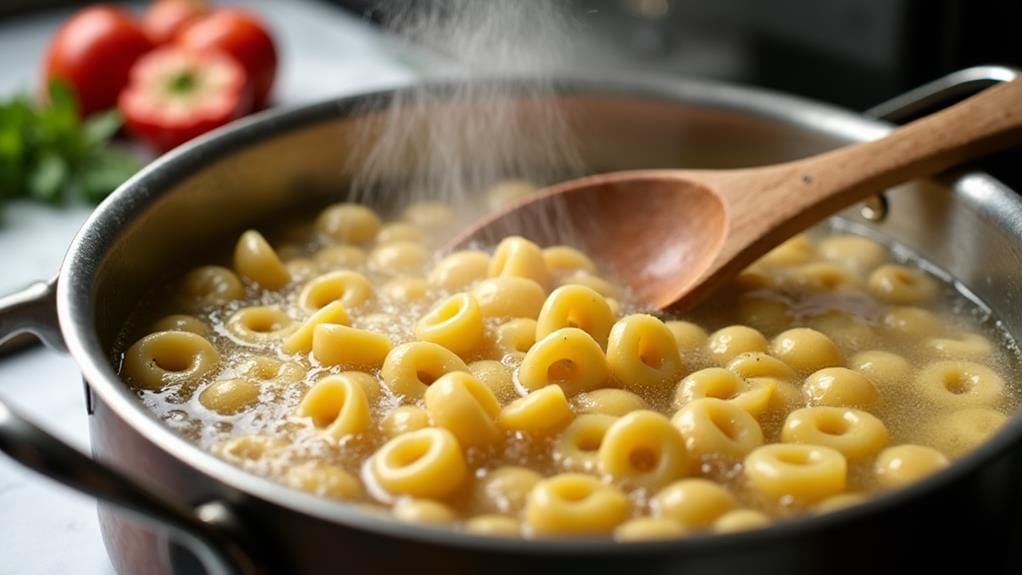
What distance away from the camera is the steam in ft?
5.52

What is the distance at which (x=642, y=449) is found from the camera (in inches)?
42.6

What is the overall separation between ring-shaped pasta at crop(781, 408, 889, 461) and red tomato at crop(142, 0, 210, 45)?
5.70 ft

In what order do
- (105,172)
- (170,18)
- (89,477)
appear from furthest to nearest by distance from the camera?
(170,18) → (105,172) → (89,477)

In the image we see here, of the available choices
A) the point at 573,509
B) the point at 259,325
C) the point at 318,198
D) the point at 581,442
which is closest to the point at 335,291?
the point at 259,325

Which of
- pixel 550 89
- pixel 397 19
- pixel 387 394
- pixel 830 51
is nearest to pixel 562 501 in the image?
pixel 387 394

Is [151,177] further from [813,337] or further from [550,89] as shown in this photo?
[813,337]

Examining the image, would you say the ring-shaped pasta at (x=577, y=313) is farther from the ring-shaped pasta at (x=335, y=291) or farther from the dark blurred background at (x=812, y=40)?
the dark blurred background at (x=812, y=40)

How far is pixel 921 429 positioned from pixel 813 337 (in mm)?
163

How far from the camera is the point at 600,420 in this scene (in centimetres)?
114

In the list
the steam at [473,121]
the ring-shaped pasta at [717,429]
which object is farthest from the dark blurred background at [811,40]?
the ring-shaped pasta at [717,429]

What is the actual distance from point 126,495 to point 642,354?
1.92 feet

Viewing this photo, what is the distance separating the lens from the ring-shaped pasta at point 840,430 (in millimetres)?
1131

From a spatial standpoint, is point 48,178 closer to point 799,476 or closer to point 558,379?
point 558,379

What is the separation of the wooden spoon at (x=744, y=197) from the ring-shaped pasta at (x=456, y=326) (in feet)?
0.79
